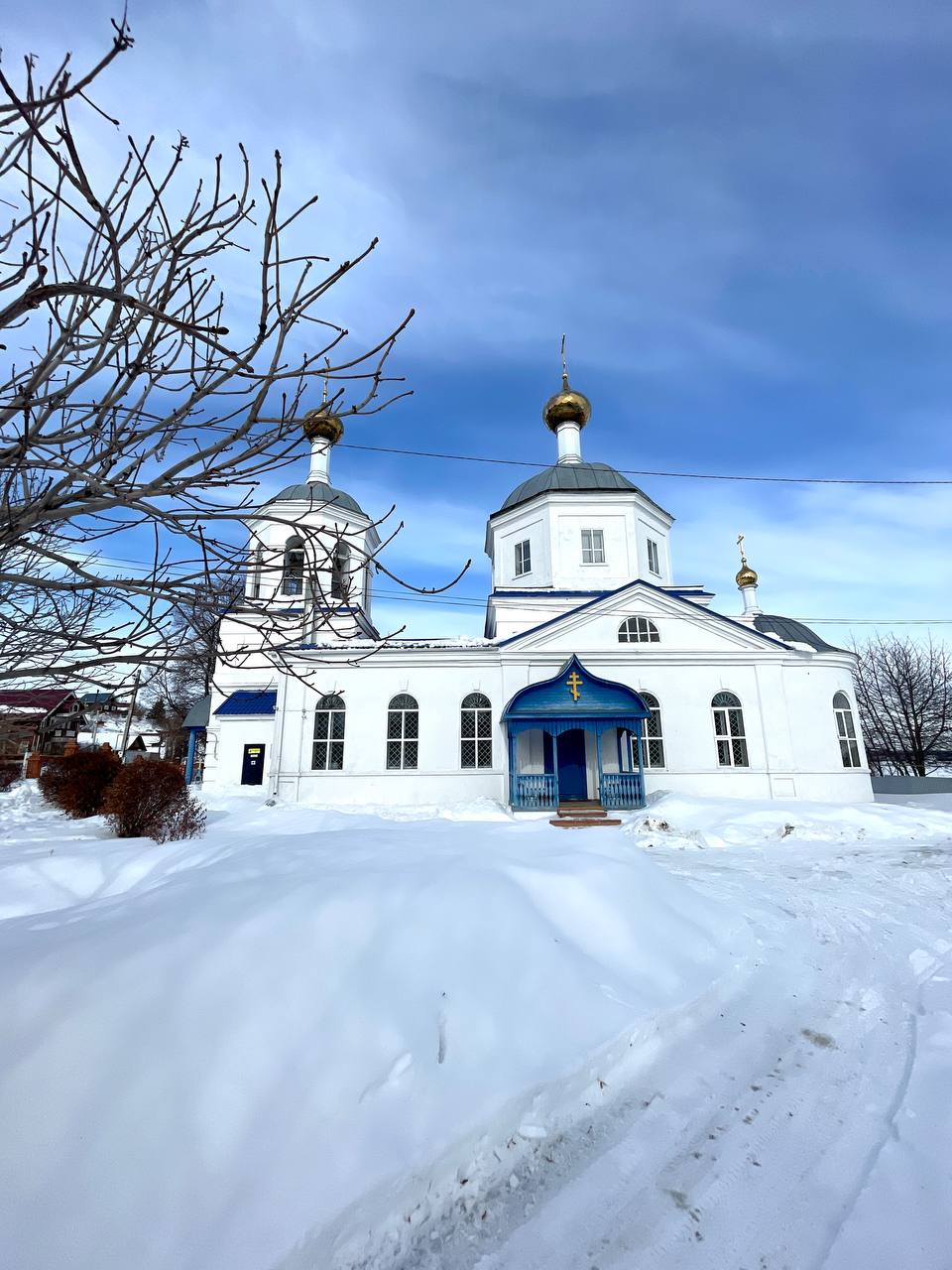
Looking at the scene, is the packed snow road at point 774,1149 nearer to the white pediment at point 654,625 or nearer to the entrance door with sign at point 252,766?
the white pediment at point 654,625

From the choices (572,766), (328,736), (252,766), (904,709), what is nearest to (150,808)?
(328,736)

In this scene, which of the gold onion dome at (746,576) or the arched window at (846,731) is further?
the gold onion dome at (746,576)

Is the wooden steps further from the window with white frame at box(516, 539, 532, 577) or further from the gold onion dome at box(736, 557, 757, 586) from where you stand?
the gold onion dome at box(736, 557, 757, 586)

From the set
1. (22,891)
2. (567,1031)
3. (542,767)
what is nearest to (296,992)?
(567,1031)

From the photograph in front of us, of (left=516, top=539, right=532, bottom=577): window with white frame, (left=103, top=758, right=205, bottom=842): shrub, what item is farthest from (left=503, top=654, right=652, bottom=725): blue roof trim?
(left=103, top=758, right=205, bottom=842): shrub

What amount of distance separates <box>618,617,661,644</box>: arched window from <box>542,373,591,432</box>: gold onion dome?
34.0ft

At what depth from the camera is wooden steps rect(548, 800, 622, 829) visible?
12906 mm

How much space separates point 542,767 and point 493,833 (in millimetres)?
8724

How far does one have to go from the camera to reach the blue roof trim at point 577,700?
14.3 m

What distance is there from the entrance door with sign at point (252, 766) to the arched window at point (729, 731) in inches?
512

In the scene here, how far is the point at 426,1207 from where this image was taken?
6.58 ft

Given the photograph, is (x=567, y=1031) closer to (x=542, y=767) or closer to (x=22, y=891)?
(x=22, y=891)

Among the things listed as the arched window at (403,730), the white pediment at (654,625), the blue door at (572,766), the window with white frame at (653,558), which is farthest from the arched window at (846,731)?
the arched window at (403,730)

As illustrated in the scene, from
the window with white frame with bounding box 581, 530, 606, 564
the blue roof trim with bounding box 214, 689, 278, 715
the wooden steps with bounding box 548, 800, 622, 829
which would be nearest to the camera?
the wooden steps with bounding box 548, 800, 622, 829
